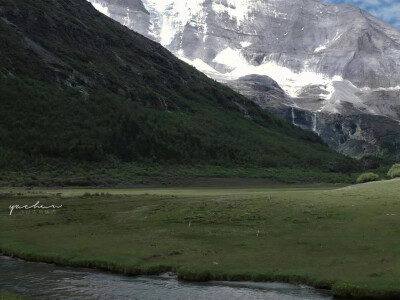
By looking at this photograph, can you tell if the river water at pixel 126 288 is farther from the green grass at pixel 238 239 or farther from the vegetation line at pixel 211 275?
the green grass at pixel 238 239

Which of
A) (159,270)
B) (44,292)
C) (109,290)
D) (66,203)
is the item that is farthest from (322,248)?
(66,203)

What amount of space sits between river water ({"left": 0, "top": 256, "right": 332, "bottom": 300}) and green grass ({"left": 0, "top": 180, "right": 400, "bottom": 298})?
1.45 m

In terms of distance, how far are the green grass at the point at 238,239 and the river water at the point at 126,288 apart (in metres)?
1.45

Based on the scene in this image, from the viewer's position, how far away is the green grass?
45.5 metres

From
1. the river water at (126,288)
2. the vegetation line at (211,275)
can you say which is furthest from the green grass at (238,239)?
the river water at (126,288)

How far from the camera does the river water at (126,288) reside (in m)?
41.6

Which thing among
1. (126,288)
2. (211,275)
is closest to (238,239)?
(211,275)

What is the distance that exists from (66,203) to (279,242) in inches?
2073

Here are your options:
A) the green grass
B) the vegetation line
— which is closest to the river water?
the vegetation line

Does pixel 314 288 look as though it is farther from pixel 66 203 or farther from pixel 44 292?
pixel 66 203

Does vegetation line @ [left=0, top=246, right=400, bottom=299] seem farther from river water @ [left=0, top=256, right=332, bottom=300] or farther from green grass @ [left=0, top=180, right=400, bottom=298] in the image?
river water @ [left=0, top=256, right=332, bottom=300]

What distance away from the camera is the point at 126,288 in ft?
145

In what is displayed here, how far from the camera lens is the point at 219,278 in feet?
151

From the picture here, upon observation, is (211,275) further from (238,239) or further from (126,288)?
(238,239)
